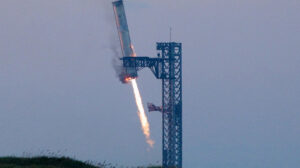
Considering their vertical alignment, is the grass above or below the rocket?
below

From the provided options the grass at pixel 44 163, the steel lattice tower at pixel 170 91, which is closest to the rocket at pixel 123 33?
the steel lattice tower at pixel 170 91

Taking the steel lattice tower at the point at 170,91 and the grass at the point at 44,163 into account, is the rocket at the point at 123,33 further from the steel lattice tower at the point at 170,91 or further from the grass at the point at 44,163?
the grass at the point at 44,163

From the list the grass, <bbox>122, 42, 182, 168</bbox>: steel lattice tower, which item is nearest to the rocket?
<bbox>122, 42, 182, 168</bbox>: steel lattice tower

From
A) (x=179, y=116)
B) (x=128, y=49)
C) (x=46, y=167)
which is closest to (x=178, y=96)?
(x=179, y=116)

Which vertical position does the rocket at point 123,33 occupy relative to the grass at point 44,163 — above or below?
above

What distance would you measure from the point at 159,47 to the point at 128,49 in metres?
2.32

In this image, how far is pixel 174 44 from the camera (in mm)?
47906

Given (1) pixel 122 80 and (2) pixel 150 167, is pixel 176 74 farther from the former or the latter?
(2) pixel 150 167

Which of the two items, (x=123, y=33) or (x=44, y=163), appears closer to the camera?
(x=44, y=163)

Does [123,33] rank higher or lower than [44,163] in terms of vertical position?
higher

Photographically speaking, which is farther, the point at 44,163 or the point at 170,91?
the point at 170,91

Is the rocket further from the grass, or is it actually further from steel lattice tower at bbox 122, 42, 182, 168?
the grass

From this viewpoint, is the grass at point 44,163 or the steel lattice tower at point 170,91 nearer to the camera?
the grass at point 44,163

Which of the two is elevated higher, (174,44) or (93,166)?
(174,44)
